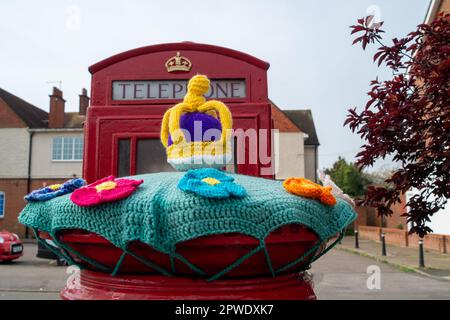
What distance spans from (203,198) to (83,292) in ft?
2.60

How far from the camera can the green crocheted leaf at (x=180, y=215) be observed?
1587 millimetres

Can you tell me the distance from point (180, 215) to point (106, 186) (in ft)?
1.08

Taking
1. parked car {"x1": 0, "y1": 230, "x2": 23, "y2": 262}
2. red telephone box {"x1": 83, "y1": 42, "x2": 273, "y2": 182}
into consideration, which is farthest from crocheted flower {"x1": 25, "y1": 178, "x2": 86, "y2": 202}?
parked car {"x1": 0, "y1": 230, "x2": 23, "y2": 262}

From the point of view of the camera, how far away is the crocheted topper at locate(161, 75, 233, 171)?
202cm

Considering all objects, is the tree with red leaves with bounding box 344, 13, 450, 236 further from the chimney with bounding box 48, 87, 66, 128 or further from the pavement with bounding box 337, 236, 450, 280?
the chimney with bounding box 48, 87, 66, 128

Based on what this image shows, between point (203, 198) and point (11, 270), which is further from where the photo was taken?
point (11, 270)

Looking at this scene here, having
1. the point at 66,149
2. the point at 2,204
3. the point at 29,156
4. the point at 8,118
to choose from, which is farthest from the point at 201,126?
the point at 8,118

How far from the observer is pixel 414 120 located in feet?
9.15

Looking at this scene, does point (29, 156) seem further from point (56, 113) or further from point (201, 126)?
point (201, 126)

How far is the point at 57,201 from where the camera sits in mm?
1827

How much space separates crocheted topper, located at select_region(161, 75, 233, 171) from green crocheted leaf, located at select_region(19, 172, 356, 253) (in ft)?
0.94

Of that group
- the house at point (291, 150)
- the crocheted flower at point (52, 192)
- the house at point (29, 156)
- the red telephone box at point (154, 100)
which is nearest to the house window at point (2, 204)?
the house at point (29, 156)
